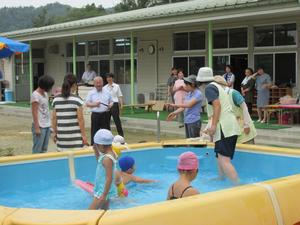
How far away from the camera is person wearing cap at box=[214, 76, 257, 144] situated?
7.02m

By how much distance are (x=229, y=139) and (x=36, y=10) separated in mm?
115902

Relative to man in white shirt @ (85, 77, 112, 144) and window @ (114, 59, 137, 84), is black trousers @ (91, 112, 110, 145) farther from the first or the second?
window @ (114, 59, 137, 84)

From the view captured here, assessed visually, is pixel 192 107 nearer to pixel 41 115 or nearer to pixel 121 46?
pixel 41 115

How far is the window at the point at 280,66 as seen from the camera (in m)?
16.3

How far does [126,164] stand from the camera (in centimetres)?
694

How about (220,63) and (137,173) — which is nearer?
(137,173)

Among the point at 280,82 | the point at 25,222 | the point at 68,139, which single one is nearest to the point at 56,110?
the point at 68,139

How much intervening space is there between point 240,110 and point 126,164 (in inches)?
68.7

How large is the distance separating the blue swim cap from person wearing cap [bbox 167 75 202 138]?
201 centimetres

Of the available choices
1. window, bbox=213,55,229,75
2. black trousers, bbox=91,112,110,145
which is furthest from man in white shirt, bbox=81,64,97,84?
black trousers, bbox=91,112,110,145

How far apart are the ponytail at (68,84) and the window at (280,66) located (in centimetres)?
1038

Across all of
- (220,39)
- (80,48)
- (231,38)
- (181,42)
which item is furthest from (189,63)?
(80,48)

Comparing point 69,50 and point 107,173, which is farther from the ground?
point 69,50

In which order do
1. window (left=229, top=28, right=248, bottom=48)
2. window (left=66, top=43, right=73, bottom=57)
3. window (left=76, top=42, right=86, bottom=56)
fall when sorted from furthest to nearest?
window (left=66, top=43, right=73, bottom=57) < window (left=76, top=42, right=86, bottom=56) < window (left=229, top=28, right=248, bottom=48)
